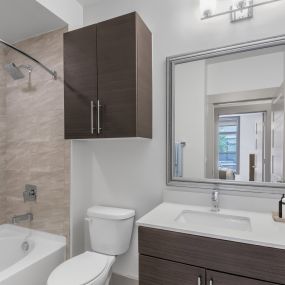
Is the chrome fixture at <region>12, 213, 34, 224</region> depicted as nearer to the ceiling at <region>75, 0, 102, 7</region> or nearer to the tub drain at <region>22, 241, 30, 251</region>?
the tub drain at <region>22, 241, 30, 251</region>

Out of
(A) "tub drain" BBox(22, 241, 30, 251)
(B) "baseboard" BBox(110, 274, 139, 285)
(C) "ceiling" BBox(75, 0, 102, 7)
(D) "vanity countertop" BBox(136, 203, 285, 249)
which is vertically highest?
(C) "ceiling" BBox(75, 0, 102, 7)

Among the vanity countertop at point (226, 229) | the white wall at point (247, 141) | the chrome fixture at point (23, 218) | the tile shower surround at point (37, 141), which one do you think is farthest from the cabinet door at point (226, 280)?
the chrome fixture at point (23, 218)

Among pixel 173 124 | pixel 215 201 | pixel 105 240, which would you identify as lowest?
pixel 105 240

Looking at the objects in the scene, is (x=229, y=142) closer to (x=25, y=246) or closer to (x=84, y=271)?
(x=84, y=271)

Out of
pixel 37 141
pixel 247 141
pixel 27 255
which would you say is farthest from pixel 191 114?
pixel 27 255

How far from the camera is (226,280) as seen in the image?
3.71ft

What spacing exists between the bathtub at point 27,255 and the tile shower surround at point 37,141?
88 mm

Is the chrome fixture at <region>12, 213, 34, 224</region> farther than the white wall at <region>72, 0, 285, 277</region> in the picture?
Yes

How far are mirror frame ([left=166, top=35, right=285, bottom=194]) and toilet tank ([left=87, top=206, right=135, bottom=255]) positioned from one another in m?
0.46

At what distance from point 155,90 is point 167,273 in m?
1.28

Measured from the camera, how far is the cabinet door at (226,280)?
3.56ft

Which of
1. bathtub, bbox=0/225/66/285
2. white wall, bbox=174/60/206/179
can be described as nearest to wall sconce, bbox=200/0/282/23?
white wall, bbox=174/60/206/179

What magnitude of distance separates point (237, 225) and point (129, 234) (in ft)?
2.72

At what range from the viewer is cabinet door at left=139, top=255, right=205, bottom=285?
1196mm
